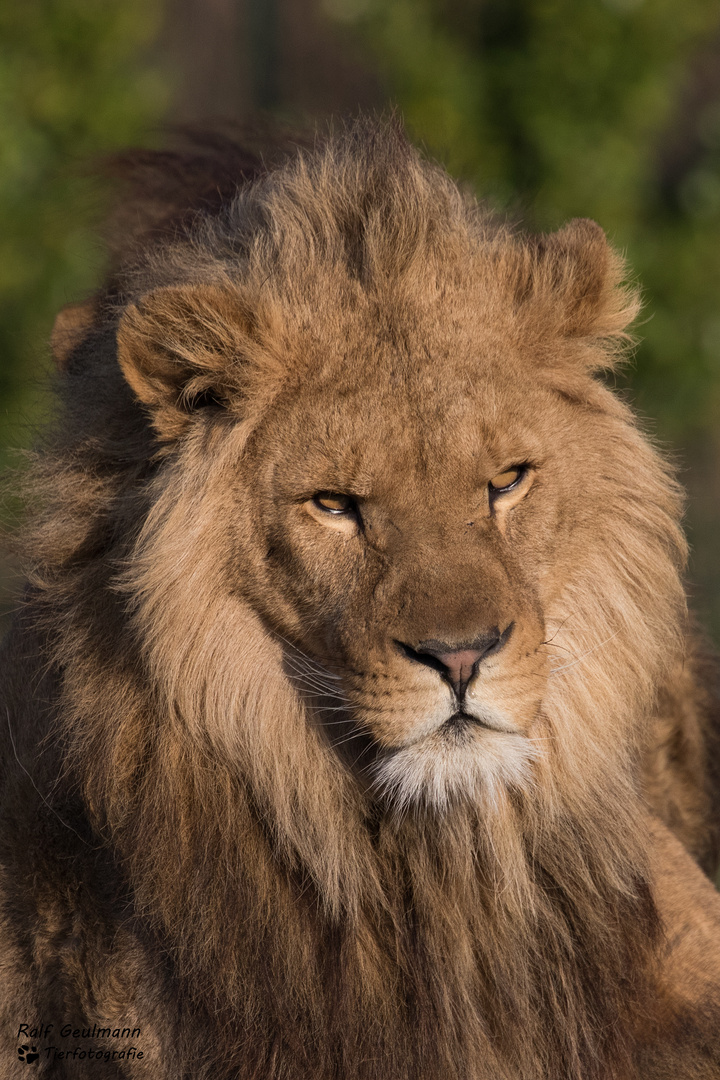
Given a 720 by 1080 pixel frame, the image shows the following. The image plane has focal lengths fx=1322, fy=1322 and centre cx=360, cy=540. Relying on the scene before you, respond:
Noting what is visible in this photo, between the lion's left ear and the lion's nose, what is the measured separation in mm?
872

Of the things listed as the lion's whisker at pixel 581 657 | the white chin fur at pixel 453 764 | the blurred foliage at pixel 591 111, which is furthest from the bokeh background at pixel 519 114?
the white chin fur at pixel 453 764

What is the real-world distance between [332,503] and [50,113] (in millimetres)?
7407

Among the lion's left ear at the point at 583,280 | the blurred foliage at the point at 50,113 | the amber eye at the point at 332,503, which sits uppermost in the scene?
the blurred foliage at the point at 50,113

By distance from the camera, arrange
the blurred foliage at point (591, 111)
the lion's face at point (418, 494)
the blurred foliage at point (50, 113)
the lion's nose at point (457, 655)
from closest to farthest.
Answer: the lion's nose at point (457, 655), the lion's face at point (418, 494), the blurred foliage at point (50, 113), the blurred foliage at point (591, 111)

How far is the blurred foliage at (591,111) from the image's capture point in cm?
1052

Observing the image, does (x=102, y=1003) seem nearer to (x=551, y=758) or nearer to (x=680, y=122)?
(x=551, y=758)

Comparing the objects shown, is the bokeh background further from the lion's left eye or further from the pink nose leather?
the pink nose leather

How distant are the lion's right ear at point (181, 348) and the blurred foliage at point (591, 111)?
304 inches

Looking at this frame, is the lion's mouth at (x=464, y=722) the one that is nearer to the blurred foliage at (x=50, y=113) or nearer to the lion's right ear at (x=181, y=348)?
the lion's right ear at (x=181, y=348)

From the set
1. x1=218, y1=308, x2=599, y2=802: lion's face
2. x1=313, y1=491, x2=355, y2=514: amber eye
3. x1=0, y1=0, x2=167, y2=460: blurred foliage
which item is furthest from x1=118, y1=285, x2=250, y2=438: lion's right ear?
x1=0, y1=0, x2=167, y2=460: blurred foliage

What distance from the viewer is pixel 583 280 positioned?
9.97ft

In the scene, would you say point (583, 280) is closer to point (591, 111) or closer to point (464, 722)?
point (464, 722)

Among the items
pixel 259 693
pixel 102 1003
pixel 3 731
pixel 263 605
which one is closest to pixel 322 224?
pixel 263 605

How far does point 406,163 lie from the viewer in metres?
3.06
